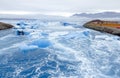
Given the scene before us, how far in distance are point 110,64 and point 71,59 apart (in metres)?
1.92

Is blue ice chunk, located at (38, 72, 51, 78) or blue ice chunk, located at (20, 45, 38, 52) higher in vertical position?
blue ice chunk, located at (20, 45, 38, 52)

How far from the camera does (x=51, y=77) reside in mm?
9273

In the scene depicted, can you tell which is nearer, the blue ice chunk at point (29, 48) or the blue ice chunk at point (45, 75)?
the blue ice chunk at point (45, 75)

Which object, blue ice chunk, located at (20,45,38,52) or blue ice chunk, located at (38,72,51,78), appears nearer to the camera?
blue ice chunk, located at (38,72,51,78)

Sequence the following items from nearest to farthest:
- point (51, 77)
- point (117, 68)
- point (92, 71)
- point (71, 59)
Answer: point (51, 77) < point (92, 71) < point (117, 68) < point (71, 59)

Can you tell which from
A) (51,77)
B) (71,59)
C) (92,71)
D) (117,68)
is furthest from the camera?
(71,59)

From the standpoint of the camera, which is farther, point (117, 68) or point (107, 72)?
point (117, 68)

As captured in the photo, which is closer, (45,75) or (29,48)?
(45,75)

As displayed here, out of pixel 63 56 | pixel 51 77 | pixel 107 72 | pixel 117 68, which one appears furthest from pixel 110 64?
pixel 51 77

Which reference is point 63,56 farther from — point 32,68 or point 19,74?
point 19,74

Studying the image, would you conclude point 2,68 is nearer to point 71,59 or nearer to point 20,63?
point 20,63

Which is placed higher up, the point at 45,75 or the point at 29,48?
the point at 29,48

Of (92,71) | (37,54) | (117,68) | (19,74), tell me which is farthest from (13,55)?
(117,68)

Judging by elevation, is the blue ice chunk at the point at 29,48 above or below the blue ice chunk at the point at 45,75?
above
